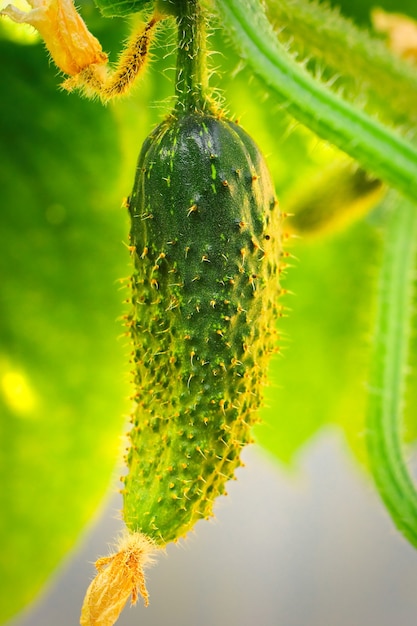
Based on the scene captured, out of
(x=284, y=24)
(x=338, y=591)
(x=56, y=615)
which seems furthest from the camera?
(x=338, y=591)

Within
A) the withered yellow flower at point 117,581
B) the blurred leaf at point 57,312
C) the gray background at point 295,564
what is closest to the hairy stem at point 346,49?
the blurred leaf at point 57,312

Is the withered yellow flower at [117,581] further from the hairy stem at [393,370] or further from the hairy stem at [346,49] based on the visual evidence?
the hairy stem at [346,49]

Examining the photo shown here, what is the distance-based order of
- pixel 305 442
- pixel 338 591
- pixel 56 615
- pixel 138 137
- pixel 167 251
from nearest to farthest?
pixel 167 251
pixel 138 137
pixel 305 442
pixel 56 615
pixel 338 591

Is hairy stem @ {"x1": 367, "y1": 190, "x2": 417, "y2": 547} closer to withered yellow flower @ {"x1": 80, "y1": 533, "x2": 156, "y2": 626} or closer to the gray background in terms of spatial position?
withered yellow flower @ {"x1": 80, "y1": 533, "x2": 156, "y2": 626}

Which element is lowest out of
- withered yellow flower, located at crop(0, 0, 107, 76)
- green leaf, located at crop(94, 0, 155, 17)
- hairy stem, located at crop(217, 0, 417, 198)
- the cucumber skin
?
the cucumber skin

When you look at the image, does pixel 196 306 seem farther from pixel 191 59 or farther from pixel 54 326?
pixel 54 326

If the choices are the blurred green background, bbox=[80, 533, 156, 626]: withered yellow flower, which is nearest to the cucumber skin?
bbox=[80, 533, 156, 626]: withered yellow flower

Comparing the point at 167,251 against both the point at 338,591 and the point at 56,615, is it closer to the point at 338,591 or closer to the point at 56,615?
the point at 56,615

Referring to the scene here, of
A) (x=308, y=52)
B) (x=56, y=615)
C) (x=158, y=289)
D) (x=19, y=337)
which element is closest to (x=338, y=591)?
(x=56, y=615)
